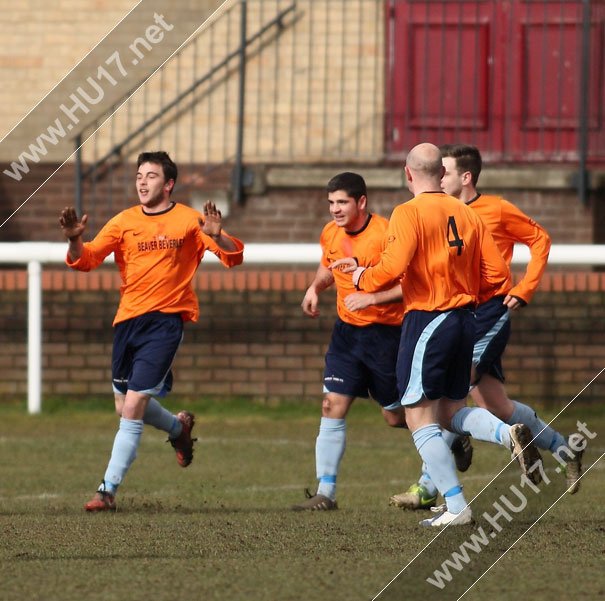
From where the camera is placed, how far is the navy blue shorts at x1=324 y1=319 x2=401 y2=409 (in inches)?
334

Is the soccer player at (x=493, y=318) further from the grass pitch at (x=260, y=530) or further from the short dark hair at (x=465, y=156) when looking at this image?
the grass pitch at (x=260, y=530)

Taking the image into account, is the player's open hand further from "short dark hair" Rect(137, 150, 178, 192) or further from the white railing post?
the white railing post

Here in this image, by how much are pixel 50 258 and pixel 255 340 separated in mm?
1993

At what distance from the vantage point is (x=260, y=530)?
745 centimetres

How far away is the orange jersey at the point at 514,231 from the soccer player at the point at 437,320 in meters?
1.31

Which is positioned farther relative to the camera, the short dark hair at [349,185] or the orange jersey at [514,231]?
the orange jersey at [514,231]

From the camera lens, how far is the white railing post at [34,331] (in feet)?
42.4

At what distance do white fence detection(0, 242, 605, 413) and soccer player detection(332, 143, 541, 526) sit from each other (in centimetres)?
536

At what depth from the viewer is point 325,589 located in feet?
19.2

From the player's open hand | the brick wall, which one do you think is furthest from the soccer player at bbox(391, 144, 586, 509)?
the brick wall

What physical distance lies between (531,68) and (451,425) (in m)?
8.59

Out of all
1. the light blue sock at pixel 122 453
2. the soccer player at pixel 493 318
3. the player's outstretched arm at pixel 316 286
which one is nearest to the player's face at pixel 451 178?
the soccer player at pixel 493 318

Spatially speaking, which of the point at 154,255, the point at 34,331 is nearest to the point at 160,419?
the point at 154,255

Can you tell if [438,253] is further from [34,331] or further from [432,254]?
[34,331]
